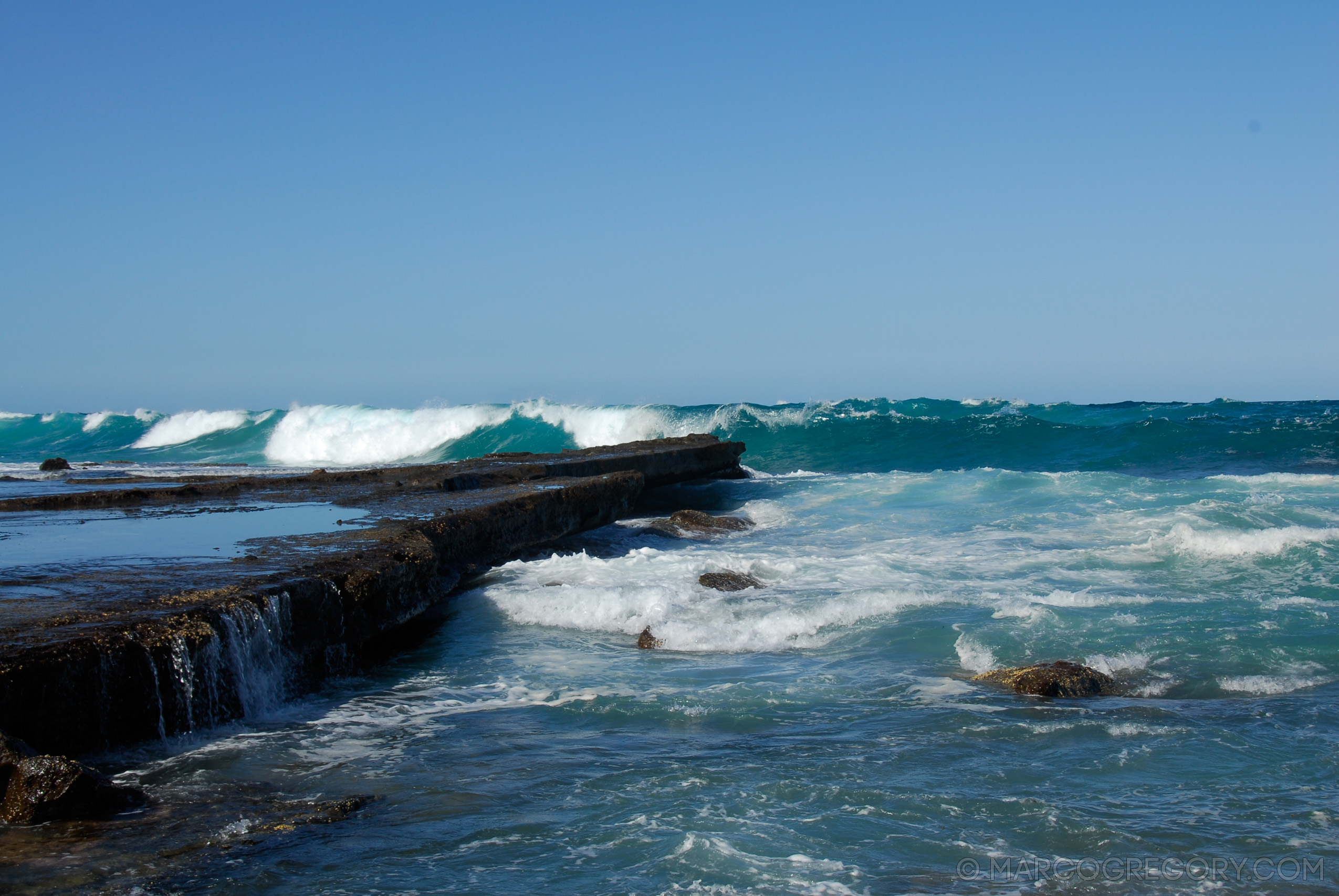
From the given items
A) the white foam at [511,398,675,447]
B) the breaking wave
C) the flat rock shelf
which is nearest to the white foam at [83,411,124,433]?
the breaking wave

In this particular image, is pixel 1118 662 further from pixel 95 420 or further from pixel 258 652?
pixel 95 420

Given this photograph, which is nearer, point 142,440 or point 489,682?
point 489,682

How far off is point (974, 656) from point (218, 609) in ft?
15.1

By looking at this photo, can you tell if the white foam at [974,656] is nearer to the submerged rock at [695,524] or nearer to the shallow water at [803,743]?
the shallow water at [803,743]

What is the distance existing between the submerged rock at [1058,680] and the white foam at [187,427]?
3972cm

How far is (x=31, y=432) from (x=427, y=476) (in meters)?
42.0

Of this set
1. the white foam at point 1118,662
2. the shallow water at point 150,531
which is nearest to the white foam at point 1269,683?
the white foam at point 1118,662

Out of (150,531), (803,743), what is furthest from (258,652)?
(150,531)

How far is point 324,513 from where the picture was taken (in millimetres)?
9188

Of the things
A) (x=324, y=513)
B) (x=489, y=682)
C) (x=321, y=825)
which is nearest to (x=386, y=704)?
(x=489, y=682)

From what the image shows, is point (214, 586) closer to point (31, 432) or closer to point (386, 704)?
point (386, 704)

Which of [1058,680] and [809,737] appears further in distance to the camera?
[1058,680]

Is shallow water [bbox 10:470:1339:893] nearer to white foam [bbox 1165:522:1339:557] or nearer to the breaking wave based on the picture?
white foam [bbox 1165:522:1339:557]

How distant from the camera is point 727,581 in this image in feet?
28.3
